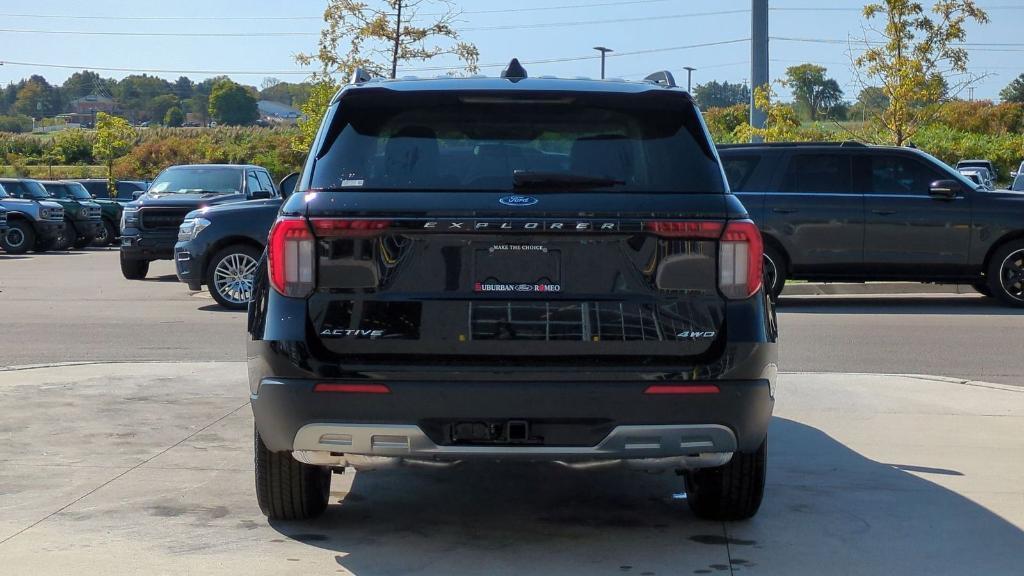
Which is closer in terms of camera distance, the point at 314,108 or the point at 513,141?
the point at 513,141

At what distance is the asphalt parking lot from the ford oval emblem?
1.11 m

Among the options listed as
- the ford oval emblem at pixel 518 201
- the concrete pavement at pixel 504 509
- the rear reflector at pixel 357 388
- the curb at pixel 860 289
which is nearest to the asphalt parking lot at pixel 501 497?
the concrete pavement at pixel 504 509

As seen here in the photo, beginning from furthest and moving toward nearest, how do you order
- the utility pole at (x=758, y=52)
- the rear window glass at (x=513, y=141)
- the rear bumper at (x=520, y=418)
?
the utility pole at (x=758, y=52), the rear window glass at (x=513, y=141), the rear bumper at (x=520, y=418)

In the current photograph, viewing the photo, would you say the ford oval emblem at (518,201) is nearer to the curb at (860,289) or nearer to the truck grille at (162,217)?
the curb at (860,289)

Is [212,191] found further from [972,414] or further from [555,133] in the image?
[555,133]

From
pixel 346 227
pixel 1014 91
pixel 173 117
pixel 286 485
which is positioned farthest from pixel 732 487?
pixel 173 117

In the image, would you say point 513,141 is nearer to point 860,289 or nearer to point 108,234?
point 860,289

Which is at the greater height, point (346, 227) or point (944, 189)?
point (944, 189)

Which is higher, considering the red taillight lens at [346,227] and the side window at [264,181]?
the side window at [264,181]

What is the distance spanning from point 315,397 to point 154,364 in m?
6.07

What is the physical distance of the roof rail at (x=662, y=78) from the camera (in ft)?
19.3

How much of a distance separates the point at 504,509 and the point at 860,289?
496 inches

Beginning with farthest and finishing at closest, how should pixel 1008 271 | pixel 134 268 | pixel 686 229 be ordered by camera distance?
1. pixel 134 268
2. pixel 1008 271
3. pixel 686 229

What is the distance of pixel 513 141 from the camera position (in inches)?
208
